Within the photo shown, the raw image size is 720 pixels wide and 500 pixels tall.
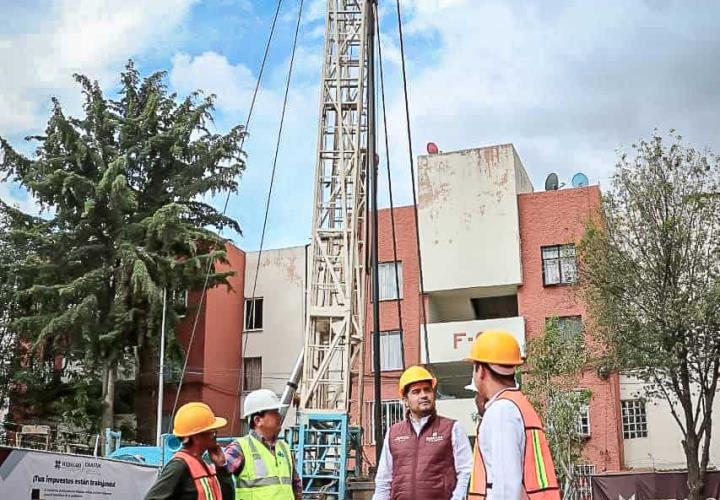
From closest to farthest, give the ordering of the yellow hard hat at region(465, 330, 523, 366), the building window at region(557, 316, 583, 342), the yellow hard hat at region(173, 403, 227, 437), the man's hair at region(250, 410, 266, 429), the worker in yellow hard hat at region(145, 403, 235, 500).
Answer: the yellow hard hat at region(465, 330, 523, 366) → the worker in yellow hard hat at region(145, 403, 235, 500) → the yellow hard hat at region(173, 403, 227, 437) → the man's hair at region(250, 410, 266, 429) → the building window at region(557, 316, 583, 342)

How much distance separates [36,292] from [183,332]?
7.23 m

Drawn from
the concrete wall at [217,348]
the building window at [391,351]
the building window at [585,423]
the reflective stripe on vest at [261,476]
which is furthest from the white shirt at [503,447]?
the concrete wall at [217,348]

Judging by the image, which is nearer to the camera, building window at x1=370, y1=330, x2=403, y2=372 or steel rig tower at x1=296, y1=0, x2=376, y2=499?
steel rig tower at x1=296, y1=0, x2=376, y2=499

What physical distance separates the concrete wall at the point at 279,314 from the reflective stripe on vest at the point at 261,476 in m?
30.3

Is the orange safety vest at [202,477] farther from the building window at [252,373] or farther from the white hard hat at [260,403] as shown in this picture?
the building window at [252,373]

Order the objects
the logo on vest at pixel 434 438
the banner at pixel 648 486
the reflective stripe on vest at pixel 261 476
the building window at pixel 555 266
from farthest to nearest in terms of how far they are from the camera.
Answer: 1. the building window at pixel 555 266
2. the banner at pixel 648 486
3. the logo on vest at pixel 434 438
4. the reflective stripe on vest at pixel 261 476

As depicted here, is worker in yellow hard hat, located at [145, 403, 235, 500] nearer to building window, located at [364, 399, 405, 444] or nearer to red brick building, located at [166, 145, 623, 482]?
red brick building, located at [166, 145, 623, 482]

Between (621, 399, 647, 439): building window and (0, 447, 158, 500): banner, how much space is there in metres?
22.7

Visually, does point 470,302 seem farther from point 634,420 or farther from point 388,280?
point 634,420

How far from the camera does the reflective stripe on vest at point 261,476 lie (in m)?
5.79

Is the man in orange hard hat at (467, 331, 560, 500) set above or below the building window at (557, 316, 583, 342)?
below

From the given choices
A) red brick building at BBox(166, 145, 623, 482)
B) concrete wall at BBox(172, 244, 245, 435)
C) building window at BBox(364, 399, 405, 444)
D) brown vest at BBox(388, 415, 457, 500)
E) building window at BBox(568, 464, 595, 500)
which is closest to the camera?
brown vest at BBox(388, 415, 457, 500)

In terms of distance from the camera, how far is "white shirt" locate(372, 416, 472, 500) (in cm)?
623

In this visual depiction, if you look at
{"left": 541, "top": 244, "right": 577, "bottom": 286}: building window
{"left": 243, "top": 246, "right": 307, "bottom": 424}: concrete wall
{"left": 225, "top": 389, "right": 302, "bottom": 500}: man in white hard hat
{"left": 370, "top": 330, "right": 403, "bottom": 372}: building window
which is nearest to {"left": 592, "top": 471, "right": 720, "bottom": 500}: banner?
{"left": 541, "top": 244, "right": 577, "bottom": 286}: building window
